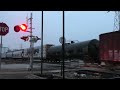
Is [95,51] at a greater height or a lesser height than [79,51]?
lesser

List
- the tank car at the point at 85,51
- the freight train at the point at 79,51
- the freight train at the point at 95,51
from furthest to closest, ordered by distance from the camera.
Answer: the freight train at the point at 79,51
the tank car at the point at 85,51
the freight train at the point at 95,51

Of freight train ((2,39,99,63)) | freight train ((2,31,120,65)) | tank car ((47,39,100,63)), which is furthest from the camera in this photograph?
freight train ((2,39,99,63))

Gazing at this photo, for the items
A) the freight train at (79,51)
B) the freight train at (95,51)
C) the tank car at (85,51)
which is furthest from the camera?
the freight train at (79,51)

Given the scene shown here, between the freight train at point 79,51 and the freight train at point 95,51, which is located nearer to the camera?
the freight train at point 95,51

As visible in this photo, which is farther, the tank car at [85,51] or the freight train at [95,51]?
the tank car at [85,51]

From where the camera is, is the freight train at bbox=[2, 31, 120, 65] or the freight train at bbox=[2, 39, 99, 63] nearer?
the freight train at bbox=[2, 31, 120, 65]

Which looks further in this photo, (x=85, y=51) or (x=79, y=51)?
(x=79, y=51)

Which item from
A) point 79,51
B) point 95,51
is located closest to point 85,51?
point 95,51

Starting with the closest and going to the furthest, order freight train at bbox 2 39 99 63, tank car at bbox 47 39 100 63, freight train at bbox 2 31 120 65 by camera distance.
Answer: freight train at bbox 2 31 120 65
tank car at bbox 47 39 100 63
freight train at bbox 2 39 99 63

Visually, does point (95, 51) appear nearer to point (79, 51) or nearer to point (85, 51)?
point (85, 51)
